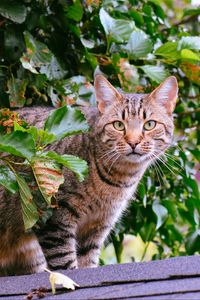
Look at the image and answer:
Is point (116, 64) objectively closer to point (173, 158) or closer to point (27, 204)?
point (173, 158)

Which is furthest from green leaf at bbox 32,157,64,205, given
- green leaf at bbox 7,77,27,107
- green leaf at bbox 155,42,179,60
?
green leaf at bbox 155,42,179,60

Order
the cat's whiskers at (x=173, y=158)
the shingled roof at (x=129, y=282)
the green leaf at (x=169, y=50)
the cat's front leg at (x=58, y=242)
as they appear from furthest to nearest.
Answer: the cat's whiskers at (x=173, y=158) < the green leaf at (x=169, y=50) < the cat's front leg at (x=58, y=242) < the shingled roof at (x=129, y=282)

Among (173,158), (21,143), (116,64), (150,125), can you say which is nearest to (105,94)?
(116,64)

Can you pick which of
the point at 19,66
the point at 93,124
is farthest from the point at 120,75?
the point at 19,66

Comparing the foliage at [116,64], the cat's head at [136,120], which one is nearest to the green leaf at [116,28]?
the foliage at [116,64]

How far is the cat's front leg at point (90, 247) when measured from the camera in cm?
412

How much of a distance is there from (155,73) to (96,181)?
2.42 feet

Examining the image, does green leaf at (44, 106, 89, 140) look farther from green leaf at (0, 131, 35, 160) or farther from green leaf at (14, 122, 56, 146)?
green leaf at (0, 131, 35, 160)

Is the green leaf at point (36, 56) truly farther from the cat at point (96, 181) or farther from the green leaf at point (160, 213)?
the green leaf at point (160, 213)

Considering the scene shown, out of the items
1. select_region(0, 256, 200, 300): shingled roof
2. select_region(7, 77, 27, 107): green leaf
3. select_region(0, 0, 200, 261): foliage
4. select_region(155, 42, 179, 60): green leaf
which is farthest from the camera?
select_region(155, 42, 179, 60): green leaf

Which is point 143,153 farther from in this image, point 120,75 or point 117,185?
point 120,75

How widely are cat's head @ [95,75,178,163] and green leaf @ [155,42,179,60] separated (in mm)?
207

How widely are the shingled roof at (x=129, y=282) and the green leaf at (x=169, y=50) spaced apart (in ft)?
5.20

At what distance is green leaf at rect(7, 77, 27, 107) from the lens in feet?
12.6
